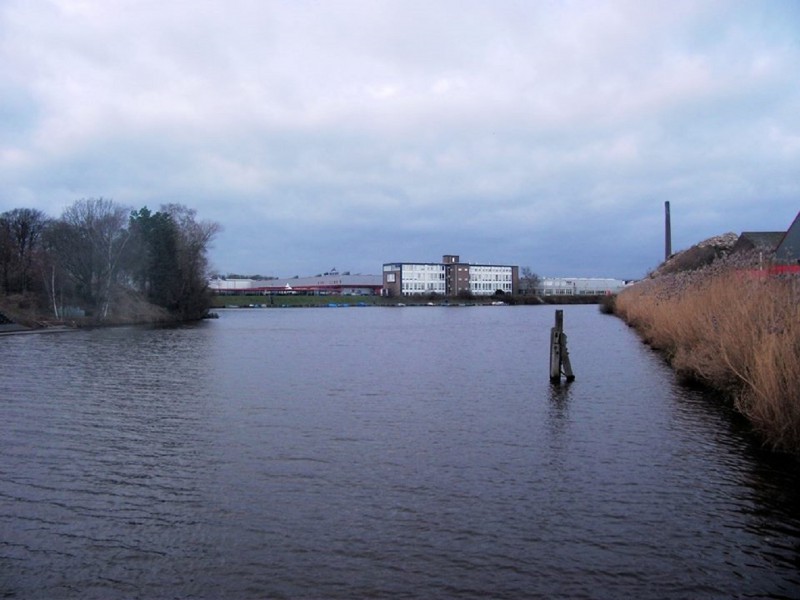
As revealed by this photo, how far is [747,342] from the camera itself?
11977 mm

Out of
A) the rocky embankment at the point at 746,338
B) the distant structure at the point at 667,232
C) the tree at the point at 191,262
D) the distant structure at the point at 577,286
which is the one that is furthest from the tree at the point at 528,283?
the rocky embankment at the point at 746,338

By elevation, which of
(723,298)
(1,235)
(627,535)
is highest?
(1,235)

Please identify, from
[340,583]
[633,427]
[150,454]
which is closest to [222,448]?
[150,454]

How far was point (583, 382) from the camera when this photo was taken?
18.7m

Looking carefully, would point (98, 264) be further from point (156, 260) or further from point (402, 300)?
point (402, 300)

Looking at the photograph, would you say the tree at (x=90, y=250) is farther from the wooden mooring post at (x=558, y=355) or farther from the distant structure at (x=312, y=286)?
the distant structure at (x=312, y=286)

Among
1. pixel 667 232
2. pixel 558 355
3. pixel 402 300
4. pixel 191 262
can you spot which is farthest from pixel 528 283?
pixel 558 355

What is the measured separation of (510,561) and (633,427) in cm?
691

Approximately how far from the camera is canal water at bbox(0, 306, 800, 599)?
5.98 meters

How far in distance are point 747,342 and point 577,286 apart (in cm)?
16930

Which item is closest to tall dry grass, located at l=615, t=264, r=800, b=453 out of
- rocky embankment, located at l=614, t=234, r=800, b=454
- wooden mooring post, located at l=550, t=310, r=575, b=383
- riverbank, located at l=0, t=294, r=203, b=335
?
rocky embankment, located at l=614, t=234, r=800, b=454

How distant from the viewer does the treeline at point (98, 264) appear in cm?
6238

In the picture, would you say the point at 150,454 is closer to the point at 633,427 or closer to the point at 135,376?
the point at 633,427

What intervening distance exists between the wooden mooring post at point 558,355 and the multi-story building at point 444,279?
138520 millimetres
